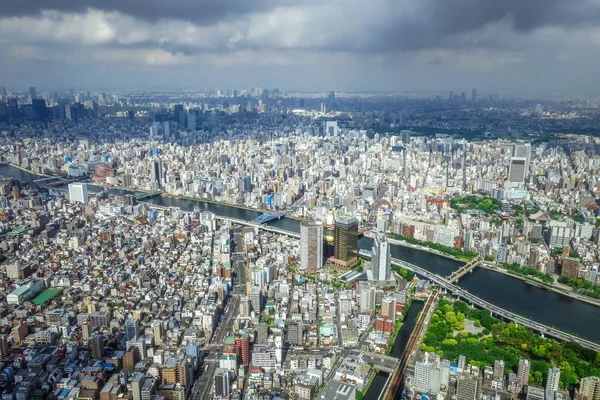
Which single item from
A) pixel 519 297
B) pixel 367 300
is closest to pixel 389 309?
pixel 367 300

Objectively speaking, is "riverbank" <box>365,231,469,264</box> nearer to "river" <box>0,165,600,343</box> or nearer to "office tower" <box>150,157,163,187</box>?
"river" <box>0,165,600,343</box>

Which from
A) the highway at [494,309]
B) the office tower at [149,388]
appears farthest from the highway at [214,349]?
the highway at [494,309]

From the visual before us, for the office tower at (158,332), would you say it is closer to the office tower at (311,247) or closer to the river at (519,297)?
the office tower at (311,247)

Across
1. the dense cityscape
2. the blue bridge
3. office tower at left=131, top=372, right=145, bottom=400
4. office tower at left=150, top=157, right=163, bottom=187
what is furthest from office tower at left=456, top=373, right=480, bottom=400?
office tower at left=150, top=157, right=163, bottom=187

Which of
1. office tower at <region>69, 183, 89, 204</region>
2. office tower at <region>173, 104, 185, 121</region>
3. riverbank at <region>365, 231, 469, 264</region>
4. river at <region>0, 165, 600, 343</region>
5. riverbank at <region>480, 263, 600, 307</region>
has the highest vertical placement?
office tower at <region>173, 104, 185, 121</region>

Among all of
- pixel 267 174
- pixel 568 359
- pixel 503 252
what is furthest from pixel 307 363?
pixel 267 174

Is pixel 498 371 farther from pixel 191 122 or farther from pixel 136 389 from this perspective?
pixel 191 122

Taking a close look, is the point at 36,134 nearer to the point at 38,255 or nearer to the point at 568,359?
the point at 38,255
